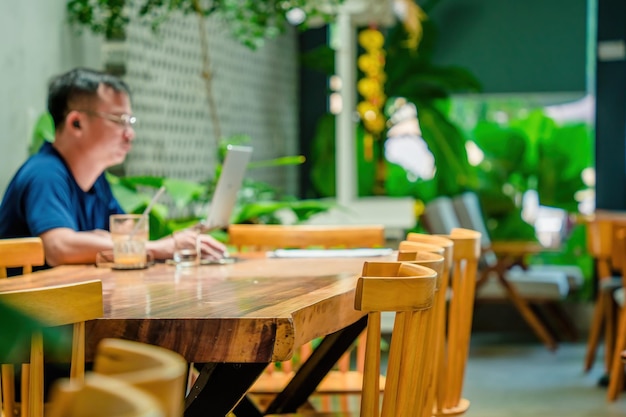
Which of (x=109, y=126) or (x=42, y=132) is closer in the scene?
(x=109, y=126)

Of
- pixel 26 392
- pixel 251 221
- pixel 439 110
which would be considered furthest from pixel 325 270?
pixel 439 110

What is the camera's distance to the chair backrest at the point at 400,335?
166cm

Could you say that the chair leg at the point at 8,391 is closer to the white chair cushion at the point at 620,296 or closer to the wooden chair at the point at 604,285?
the white chair cushion at the point at 620,296

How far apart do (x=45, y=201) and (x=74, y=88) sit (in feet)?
1.58

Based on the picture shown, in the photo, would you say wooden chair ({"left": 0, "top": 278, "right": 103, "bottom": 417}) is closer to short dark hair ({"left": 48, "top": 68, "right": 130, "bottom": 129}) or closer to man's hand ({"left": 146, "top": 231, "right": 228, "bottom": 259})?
man's hand ({"left": 146, "top": 231, "right": 228, "bottom": 259})

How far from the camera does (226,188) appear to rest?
9.82 ft

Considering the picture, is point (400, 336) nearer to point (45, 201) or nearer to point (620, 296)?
point (45, 201)

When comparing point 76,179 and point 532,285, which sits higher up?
point 76,179

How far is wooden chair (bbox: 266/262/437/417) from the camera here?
5.43 ft

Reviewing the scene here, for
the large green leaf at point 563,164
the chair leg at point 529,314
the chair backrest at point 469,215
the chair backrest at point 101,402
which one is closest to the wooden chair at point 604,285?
the chair leg at point 529,314

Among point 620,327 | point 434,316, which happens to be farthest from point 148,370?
point 620,327

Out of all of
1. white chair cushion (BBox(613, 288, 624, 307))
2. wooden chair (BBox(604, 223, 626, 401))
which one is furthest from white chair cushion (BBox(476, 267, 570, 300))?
wooden chair (BBox(604, 223, 626, 401))

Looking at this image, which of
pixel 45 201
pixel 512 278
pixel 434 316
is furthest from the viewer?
pixel 512 278

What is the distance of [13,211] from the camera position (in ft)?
9.86
